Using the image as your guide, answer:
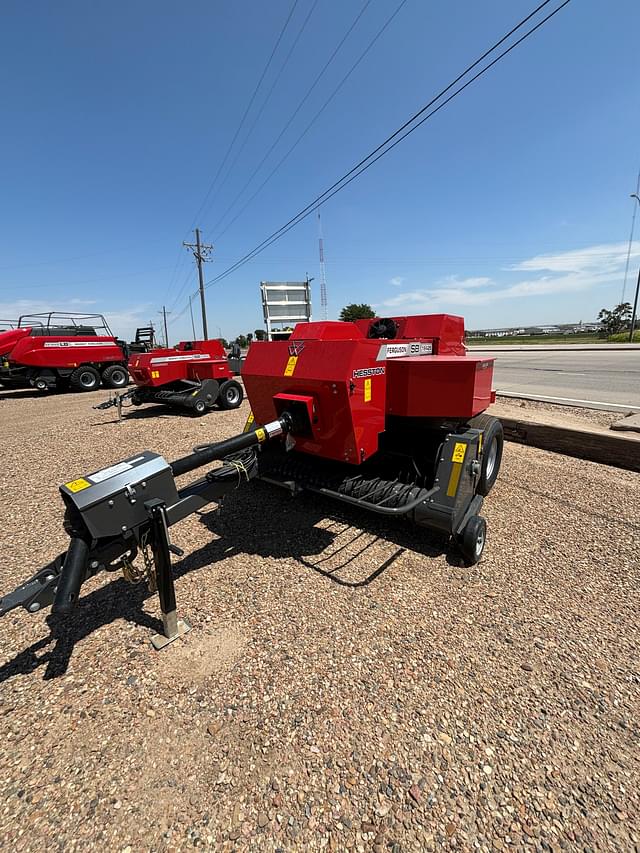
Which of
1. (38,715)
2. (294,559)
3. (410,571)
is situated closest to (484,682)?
(410,571)

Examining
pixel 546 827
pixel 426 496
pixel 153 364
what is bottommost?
pixel 546 827

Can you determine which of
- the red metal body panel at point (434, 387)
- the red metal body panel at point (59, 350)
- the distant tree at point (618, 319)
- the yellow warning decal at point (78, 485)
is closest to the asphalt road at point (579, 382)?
the red metal body panel at point (434, 387)

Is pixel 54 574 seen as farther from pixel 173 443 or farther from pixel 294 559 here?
pixel 173 443

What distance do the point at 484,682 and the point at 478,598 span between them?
2.20 ft

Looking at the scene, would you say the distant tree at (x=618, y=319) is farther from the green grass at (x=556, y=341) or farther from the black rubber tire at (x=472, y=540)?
the black rubber tire at (x=472, y=540)

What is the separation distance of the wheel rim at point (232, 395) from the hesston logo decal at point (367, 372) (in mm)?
6819

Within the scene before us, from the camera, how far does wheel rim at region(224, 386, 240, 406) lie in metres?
9.43

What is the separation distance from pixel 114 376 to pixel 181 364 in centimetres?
693

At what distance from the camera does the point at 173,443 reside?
6.62 metres

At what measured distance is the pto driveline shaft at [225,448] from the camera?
2.42 metres

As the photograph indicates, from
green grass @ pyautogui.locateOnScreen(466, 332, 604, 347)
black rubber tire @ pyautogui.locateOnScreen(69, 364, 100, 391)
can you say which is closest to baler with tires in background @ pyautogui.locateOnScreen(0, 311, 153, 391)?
black rubber tire @ pyautogui.locateOnScreen(69, 364, 100, 391)

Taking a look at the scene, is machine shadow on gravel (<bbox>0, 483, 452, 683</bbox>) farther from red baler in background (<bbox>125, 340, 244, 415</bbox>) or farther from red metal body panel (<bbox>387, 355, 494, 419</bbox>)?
red baler in background (<bbox>125, 340, 244, 415</bbox>)

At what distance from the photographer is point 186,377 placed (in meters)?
8.94

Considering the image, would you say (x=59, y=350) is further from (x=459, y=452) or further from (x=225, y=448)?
(x=459, y=452)
